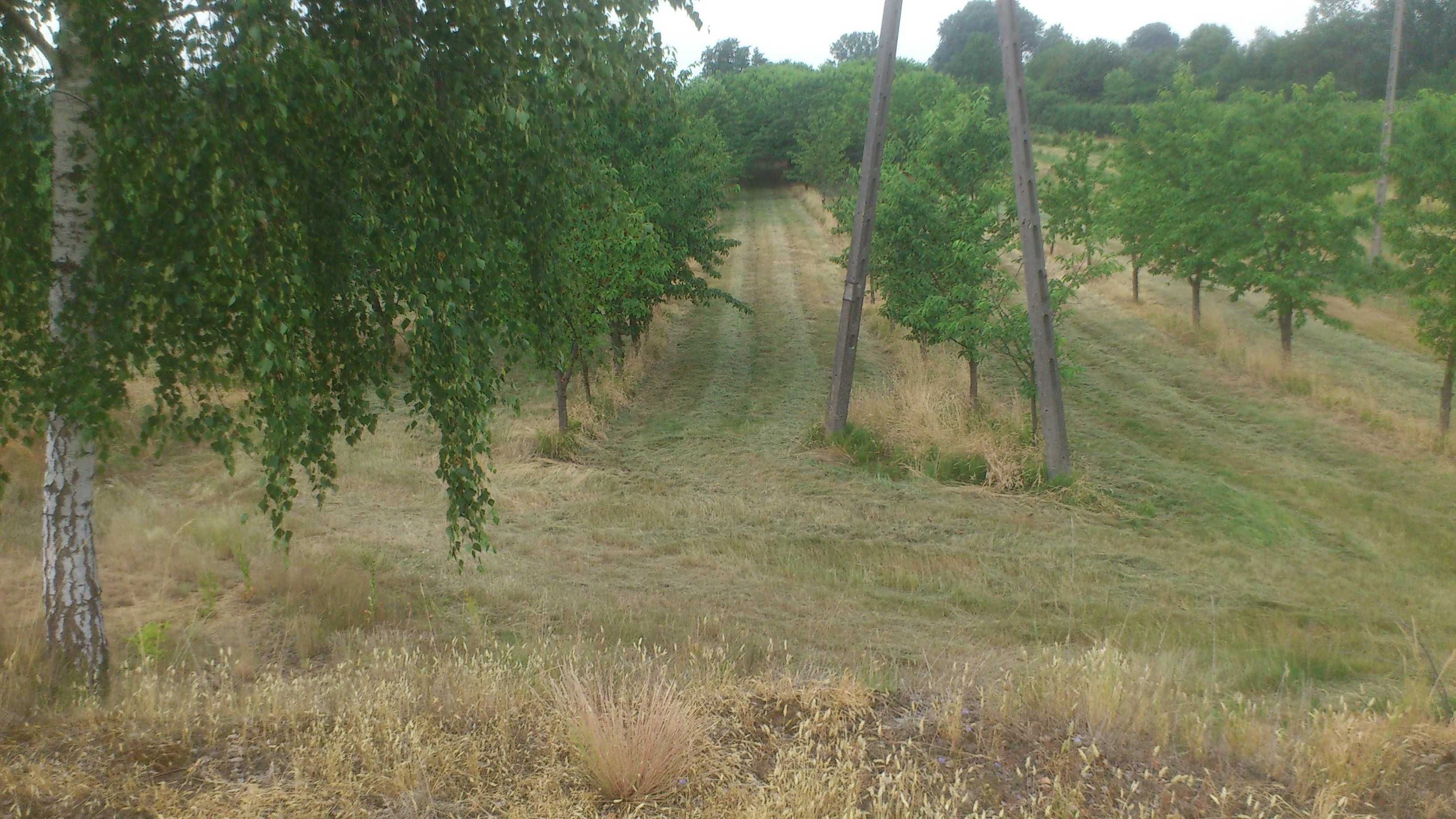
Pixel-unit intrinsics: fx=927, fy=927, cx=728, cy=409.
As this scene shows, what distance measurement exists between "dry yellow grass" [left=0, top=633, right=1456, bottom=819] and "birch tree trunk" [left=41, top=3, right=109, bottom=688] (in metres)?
0.38

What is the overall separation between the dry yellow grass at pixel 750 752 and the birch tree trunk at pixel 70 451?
0.38 m

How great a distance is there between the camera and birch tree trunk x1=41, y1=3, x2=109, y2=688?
13.4 feet

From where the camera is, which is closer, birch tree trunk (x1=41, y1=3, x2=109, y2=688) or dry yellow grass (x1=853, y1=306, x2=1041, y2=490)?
birch tree trunk (x1=41, y1=3, x2=109, y2=688)

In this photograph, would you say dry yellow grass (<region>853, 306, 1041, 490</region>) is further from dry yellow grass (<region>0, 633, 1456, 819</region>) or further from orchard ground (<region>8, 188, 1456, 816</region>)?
dry yellow grass (<region>0, 633, 1456, 819</region>)

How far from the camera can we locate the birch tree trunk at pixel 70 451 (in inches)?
160

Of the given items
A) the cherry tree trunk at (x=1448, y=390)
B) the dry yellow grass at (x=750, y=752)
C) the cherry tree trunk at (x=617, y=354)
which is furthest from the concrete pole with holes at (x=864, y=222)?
the cherry tree trunk at (x=1448, y=390)

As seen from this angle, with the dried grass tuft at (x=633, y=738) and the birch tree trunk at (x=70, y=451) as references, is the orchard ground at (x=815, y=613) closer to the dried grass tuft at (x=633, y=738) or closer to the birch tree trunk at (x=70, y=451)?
the dried grass tuft at (x=633, y=738)

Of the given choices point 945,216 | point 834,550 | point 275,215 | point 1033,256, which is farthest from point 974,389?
point 275,215

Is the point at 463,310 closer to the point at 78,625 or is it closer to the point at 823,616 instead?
the point at 78,625

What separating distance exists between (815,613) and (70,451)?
5017 mm

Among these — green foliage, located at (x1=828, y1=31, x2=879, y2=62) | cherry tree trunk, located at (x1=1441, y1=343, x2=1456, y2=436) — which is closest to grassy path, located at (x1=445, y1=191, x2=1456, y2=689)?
cherry tree trunk, located at (x1=1441, y1=343, x2=1456, y2=436)

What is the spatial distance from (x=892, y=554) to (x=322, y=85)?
6.86 m

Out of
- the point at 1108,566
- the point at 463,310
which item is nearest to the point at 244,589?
the point at 463,310

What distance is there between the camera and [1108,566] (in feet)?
29.0
